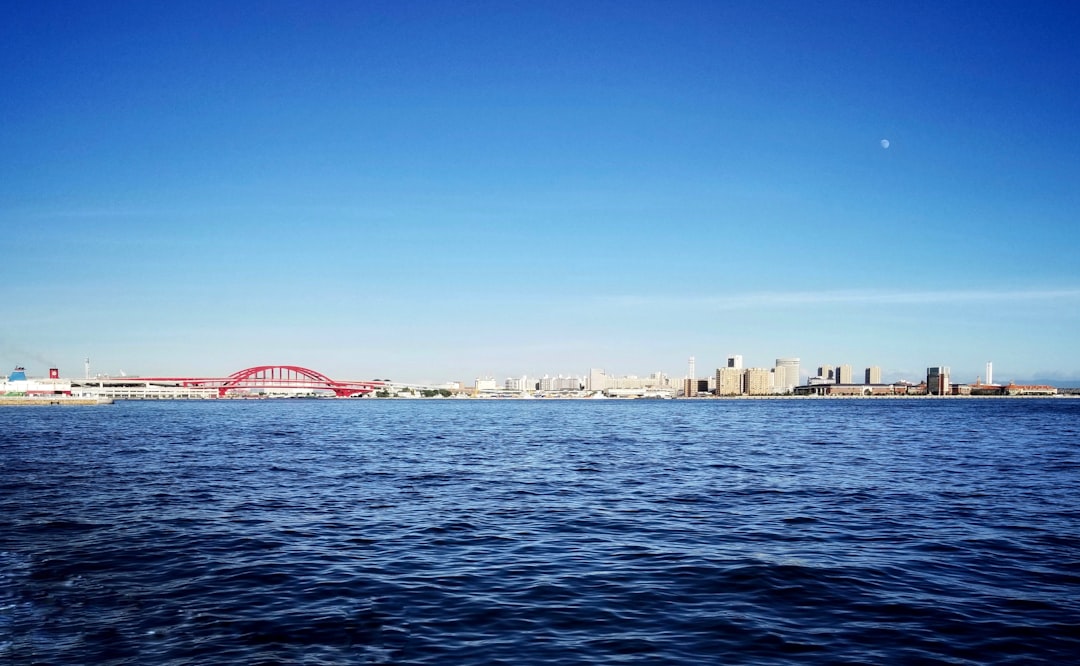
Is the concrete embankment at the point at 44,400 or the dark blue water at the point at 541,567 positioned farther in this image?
the concrete embankment at the point at 44,400

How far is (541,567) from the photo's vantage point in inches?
588

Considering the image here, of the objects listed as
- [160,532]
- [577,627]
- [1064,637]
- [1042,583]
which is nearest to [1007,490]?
[1042,583]

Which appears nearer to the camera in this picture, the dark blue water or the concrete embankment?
the dark blue water

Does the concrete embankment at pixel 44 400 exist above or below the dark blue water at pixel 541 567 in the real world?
below

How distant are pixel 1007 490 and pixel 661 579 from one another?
60.2 ft

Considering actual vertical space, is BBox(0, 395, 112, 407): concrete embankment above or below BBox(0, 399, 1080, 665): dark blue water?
below

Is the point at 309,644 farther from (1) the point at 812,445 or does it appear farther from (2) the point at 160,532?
(1) the point at 812,445

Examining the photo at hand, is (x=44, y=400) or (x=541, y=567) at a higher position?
(x=541, y=567)

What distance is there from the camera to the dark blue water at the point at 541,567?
10.5 m

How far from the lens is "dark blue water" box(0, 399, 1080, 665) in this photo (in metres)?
10.5

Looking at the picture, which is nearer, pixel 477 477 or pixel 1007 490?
pixel 1007 490

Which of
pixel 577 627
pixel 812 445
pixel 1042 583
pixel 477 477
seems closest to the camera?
pixel 577 627

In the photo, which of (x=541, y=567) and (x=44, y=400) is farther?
(x=44, y=400)

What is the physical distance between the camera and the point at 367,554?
16.2 m
